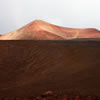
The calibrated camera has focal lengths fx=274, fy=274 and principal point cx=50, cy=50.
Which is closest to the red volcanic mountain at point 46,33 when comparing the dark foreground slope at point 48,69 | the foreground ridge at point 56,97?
the dark foreground slope at point 48,69

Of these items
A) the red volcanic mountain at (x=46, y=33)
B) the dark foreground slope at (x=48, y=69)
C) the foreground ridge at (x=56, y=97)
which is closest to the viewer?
the foreground ridge at (x=56, y=97)

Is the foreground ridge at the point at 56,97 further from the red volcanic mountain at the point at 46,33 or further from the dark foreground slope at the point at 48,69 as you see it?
the red volcanic mountain at the point at 46,33

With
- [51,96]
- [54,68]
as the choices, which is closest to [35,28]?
[54,68]

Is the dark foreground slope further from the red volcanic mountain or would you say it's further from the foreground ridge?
the red volcanic mountain

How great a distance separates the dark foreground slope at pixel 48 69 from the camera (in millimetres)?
8766

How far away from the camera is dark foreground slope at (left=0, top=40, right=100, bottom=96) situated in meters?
8.77

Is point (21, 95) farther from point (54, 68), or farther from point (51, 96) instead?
point (54, 68)

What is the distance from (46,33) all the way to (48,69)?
3596 cm

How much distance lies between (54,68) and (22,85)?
7.01 ft

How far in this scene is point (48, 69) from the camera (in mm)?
10883

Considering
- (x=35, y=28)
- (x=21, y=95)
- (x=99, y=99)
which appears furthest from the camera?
(x=35, y=28)

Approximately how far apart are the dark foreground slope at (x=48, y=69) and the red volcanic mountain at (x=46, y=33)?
30.6 meters

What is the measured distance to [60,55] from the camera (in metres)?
12.8

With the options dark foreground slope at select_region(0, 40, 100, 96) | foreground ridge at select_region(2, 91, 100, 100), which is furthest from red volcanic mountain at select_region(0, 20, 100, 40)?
foreground ridge at select_region(2, 91, 100, 100)
